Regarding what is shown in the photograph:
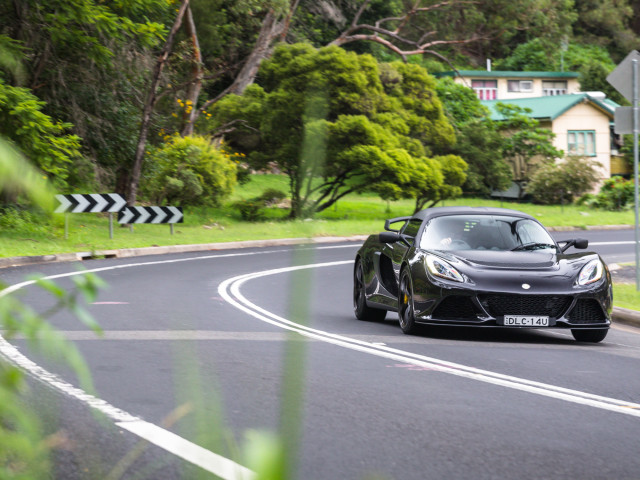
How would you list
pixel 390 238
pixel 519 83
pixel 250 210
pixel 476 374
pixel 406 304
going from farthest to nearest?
1. pixel 519 83
2. pixel 250 210
3. pixel 390 238
4. pixel 406 304
5. pixel 476 374

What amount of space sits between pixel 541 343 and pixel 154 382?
4917mm

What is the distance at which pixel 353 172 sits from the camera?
133 feet

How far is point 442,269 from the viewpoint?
35.3ft

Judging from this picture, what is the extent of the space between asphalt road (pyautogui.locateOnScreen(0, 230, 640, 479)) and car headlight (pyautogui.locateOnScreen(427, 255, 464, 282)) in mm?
679

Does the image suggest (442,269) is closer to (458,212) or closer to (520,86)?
(458,212)

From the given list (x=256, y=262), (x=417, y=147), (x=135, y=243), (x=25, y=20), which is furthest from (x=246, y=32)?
(x=256, y=262)

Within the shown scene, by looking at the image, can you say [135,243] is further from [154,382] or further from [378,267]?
[154,382]

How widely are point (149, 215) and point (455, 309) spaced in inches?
780

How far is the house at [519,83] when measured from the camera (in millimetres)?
84206

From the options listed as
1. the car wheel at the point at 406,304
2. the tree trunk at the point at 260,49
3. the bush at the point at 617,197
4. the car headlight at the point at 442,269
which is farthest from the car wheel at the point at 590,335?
the bush at the point at 617,197

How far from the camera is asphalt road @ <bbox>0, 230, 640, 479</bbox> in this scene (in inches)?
Answer: 182

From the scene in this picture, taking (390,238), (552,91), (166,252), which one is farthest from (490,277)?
(552,91)

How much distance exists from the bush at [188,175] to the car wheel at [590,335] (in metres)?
26.0

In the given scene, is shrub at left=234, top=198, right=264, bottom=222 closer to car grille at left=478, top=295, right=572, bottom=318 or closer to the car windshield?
the car windshield
